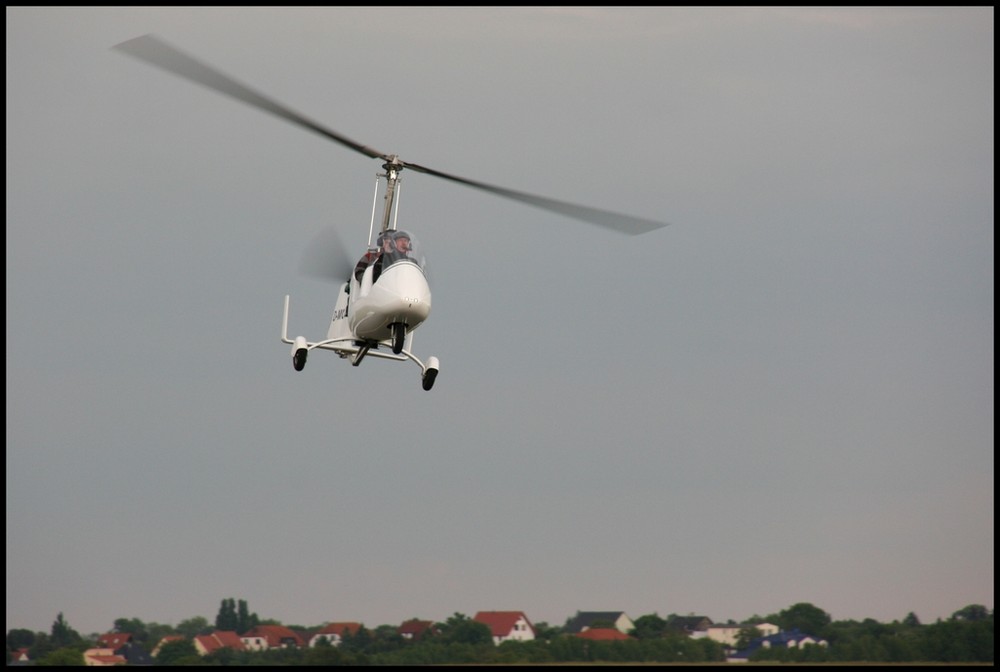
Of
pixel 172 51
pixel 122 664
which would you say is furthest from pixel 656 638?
pixel 172 51

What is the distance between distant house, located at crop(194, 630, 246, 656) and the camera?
50.2 m

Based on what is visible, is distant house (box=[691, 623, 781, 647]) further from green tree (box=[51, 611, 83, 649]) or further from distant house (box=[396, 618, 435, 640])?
green tree (box=[51, 611, 83, 649])

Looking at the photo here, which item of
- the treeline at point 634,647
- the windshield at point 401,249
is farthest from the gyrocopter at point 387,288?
the treeline at point 634,647

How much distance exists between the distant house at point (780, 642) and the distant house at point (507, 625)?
7.43 meters

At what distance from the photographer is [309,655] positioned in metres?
46.2

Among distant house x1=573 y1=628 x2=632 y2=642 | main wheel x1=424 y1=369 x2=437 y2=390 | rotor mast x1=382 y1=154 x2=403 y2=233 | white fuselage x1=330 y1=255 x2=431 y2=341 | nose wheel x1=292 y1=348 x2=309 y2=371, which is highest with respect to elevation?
rotor mast x1=382 y1=154 x2=403 y2=233

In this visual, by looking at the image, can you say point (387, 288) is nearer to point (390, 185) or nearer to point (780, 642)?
point (390, 185)

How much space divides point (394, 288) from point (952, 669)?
89.3 feet

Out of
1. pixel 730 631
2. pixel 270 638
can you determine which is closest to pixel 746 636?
pixel 730 631

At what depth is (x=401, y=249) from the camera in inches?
931

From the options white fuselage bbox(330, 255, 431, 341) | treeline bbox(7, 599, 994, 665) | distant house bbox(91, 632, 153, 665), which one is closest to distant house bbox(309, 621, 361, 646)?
treeline bbox(7, 599, 994, 665)

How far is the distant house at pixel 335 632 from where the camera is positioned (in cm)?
4881

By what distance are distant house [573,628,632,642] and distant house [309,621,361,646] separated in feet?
27.6

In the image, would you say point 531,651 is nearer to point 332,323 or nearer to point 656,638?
point 656,638
